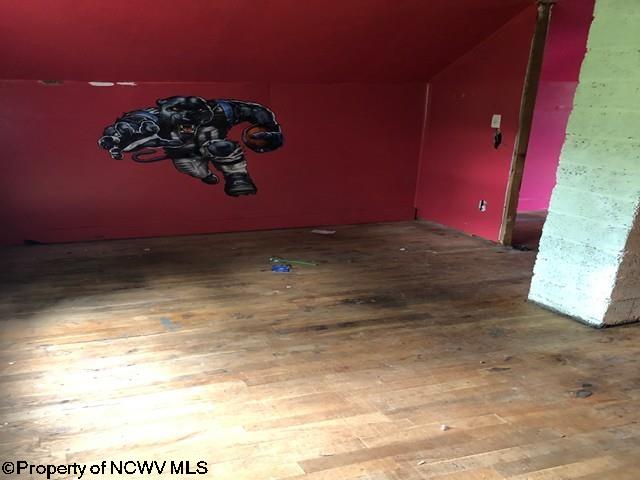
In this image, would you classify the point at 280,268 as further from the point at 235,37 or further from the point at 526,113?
the point at 526,113

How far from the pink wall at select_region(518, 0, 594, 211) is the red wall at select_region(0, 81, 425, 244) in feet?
4.76

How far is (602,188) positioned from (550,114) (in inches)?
129

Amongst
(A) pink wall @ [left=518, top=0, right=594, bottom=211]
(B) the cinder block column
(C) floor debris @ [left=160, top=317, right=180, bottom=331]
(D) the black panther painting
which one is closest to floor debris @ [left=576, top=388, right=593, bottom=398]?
(B) the cinder block column

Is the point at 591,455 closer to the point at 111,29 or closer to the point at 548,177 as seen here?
the point at 111,29

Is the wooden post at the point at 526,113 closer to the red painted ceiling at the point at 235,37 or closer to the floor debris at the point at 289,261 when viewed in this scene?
the red painted ceiling at the point at 235,37

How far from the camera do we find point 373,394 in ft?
7.99

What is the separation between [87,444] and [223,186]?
10.8 feet

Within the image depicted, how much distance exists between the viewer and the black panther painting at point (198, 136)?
4.57m

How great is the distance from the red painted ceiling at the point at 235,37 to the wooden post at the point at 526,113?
0.22 meters

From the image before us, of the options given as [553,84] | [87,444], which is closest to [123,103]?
[87,444]

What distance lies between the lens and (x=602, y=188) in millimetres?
3146

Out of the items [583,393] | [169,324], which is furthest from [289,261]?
[583,393]

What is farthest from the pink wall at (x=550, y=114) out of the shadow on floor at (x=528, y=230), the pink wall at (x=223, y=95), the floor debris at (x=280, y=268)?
the floor debris at (x=280, y=268)

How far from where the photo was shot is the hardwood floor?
2.02 m
